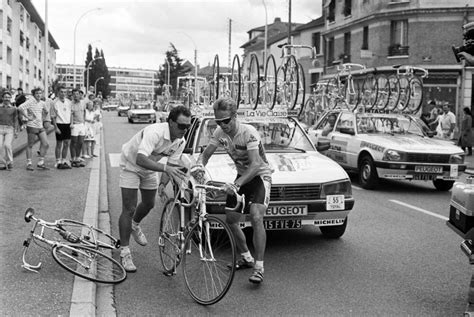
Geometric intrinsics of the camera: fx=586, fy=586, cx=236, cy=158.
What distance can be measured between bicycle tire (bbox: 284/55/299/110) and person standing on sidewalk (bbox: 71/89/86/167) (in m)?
5.51

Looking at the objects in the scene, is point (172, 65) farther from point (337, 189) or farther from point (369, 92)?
point (337, 189)

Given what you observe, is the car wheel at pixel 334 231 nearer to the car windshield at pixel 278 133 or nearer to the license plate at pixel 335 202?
the license plate at pixel 335 202

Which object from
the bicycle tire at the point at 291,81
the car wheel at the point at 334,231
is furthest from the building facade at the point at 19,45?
the car wheel at the point at 334,231

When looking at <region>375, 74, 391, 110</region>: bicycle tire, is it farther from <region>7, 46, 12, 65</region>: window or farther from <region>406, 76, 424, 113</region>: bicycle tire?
<region>7, 46, 12, 65</region>: window

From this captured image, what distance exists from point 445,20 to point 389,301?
98.8 ft

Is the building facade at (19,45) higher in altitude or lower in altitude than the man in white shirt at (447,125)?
higher

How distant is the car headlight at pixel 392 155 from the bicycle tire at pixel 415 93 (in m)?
3.15

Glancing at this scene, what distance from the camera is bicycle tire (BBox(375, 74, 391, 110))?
48.3ft

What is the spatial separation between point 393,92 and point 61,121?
26.6 ft

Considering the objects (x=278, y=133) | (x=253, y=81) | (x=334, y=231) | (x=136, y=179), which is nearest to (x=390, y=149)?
(x=253, y=81)

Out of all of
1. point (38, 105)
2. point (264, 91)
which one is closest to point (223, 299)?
point (264, 91)

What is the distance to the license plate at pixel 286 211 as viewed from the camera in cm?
650

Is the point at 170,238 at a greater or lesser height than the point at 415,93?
lesser

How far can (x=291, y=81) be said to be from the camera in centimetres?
1080
